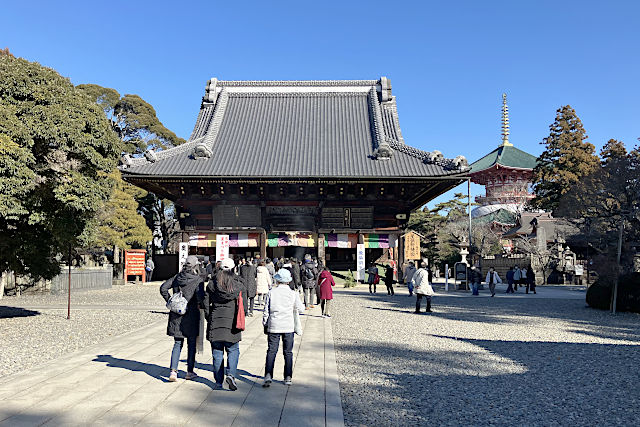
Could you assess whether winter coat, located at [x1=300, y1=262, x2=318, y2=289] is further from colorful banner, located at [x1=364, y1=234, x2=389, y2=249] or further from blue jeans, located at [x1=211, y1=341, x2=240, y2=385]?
colorful banner, located at [x1=364, y1=234, x2=389, y2=249]

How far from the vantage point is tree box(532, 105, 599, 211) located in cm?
3531

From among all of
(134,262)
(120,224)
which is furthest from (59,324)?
(134,262)

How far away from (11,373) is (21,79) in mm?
6514

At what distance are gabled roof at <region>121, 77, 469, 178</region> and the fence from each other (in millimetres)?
→ 5257

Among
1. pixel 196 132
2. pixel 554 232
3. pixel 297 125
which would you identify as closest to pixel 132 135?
pixel 196 132

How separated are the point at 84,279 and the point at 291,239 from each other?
35.1ft

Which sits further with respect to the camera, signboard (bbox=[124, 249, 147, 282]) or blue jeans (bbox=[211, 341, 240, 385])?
signboard (bbox=[124, 249, 147, 282])

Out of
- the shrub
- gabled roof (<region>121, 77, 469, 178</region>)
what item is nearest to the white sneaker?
the shrub

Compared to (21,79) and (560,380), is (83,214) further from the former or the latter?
(560,380)

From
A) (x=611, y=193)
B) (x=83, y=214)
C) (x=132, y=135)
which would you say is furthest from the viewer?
(x=132, y=135)

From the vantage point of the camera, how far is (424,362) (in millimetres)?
7734

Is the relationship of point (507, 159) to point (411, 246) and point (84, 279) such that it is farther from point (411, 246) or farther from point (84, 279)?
point (84, 279)

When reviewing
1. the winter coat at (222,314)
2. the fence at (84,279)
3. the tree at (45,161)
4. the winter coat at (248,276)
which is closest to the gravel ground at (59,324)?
the tree at (45,161)

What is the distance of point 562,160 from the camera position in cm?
3581
